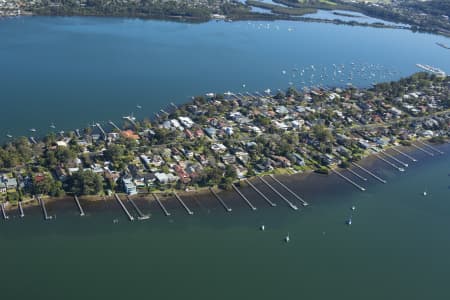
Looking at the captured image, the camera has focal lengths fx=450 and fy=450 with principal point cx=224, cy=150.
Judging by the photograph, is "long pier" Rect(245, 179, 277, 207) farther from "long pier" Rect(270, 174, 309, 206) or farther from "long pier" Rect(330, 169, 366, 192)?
"long pier" Rect(330, 169, 366, 192)

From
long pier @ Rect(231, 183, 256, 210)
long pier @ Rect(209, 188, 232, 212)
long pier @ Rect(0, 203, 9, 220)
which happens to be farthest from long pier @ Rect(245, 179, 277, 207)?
long pier @ Rect(0, 203, 9, 220)

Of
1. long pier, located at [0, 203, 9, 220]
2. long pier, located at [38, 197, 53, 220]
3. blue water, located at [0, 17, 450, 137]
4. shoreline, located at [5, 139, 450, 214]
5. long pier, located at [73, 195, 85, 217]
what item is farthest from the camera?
blue water, located at [0, 17, 450, 137]

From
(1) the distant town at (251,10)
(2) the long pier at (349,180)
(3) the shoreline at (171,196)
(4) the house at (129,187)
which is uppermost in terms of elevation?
(1) the distant town at (251,10)

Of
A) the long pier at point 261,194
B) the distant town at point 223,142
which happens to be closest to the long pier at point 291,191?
the distant town at point 223,142

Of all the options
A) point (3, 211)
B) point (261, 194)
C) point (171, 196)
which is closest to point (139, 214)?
point (171, 196)

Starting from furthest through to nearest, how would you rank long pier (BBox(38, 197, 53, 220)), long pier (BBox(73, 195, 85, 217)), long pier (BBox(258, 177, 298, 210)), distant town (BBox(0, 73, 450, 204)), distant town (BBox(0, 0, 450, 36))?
distant town (BBox(0, 0, 450, 36)), long pier (BBox(258, 177, 298, 210)), distant town (BBox(0, 73, 450, 204)), long pier (BBox(73, 195, 85, 217)), long pier (BBox(38, 197, 53, 220))

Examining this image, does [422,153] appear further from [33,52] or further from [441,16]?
[441,16]

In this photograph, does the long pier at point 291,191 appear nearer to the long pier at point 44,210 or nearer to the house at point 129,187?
the house at point 129,187
